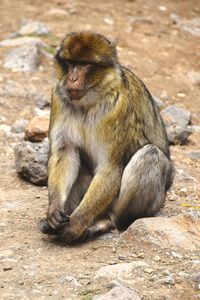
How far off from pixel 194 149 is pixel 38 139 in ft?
6.08

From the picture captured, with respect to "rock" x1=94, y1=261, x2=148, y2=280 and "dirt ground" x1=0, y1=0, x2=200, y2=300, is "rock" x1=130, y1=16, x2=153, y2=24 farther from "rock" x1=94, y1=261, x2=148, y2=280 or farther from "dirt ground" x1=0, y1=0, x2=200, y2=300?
"rock" x1=94, y1=261, x2=148, y2=280

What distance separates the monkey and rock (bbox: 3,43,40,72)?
428 cm

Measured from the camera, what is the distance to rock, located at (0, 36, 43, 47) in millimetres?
11023

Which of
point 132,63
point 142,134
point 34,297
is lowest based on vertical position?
point 132,63

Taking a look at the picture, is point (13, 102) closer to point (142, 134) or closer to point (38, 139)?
point (38, 139)

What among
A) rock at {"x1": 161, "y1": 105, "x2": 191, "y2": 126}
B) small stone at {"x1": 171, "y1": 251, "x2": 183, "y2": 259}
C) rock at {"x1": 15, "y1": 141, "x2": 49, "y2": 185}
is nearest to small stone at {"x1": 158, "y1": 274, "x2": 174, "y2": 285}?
small stone at {"x1": 171, "y1": 251, "x2": 183, "y2": 259}

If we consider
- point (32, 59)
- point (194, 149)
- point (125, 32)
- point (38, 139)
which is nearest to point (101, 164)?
point (38, 139)

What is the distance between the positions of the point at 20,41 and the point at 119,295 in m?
7.06

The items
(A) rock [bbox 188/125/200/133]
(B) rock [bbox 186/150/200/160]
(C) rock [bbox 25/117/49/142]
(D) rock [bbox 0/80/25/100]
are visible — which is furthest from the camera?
(D) rock [bbox 0/80/25/100]


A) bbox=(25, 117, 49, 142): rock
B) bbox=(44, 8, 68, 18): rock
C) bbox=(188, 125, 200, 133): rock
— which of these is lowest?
bbox=(188, 125, 200, 133): rock

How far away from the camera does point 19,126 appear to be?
873 cm

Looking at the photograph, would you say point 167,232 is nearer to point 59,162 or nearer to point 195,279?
point 195,279

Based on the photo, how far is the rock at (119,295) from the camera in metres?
4.74

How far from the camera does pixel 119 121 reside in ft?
19.8
